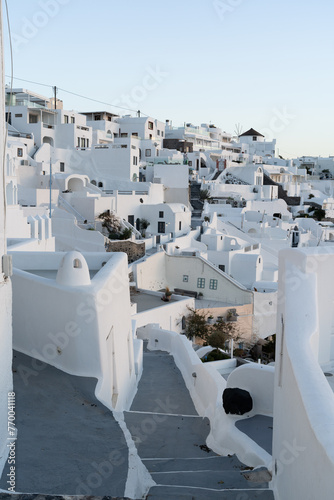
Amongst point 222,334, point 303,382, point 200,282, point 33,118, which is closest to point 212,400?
point 303,382

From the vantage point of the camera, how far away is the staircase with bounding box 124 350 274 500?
5102 mm

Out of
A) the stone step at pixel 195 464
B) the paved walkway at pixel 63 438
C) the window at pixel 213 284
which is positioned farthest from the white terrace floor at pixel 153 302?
the paved walkway at pixel 63 438

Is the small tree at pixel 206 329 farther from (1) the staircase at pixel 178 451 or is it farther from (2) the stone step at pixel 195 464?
(2) the stone step at pixel 195 464

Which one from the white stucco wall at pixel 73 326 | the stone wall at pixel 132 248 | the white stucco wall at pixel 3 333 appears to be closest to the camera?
the white stucco wall at pixel 3 333

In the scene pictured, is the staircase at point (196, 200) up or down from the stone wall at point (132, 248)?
up

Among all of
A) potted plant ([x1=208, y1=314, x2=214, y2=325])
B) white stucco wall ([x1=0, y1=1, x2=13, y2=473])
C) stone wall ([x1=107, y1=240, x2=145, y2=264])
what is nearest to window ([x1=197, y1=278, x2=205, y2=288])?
potted plant ([x1=208, y1=314, x2=214, y2=325])

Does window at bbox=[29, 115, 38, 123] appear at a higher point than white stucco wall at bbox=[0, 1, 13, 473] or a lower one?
higher

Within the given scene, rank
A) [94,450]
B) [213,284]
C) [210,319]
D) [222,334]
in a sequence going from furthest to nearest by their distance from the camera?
1. [213,284]
2. [210,319]
3. [222,334]
4. [94,450]

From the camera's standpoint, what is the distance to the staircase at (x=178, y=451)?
16.7ft

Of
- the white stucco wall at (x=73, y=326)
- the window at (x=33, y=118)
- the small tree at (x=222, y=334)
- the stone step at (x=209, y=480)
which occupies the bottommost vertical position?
the small tree at (x=222, y=334)

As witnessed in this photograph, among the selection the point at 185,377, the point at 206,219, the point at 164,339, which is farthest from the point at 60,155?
the point at 185,377

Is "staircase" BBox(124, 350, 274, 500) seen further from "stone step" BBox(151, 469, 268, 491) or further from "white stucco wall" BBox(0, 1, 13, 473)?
"white stucco wall" BBox(0, 1, 13, 473)

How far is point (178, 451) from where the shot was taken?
23.8 ft

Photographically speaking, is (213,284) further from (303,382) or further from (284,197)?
(284,197)
